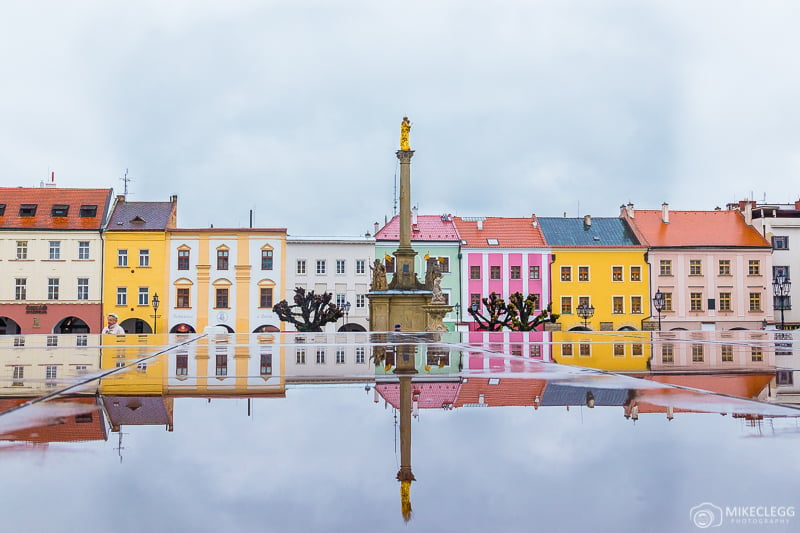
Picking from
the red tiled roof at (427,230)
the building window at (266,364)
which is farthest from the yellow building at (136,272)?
the building window at (266,364)

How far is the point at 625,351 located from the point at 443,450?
20.1 ft

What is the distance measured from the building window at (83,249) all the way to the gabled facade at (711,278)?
39.2 m

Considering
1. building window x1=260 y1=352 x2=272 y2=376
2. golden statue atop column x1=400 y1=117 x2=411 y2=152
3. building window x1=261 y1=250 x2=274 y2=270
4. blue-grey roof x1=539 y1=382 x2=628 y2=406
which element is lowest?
building window x1=260 y1=352 x2=272 y2=376

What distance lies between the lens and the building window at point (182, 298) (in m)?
53.9

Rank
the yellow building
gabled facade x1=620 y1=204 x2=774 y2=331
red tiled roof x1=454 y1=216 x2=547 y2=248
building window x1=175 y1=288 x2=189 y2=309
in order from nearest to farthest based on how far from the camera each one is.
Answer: the yellow building, building window x1=175 y1=288 x2=189 y2=309, red tiled roof x1=454 y1=216 x2=547 y2=248, gabled facade x1=620 y1=204 x2=774 y2=331

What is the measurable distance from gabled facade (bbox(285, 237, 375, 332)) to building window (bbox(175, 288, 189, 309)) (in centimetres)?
702

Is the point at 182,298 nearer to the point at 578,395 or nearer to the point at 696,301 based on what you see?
the point at 696,301

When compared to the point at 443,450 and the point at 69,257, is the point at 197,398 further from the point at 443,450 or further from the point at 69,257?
the point at 69,257

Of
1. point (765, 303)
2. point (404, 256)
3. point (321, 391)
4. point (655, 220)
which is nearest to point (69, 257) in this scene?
point (404, 256)

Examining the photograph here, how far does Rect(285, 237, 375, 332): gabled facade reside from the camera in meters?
54.4

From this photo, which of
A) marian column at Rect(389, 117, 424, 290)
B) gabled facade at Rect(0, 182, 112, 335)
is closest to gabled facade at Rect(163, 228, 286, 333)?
gabled facade at Rect(0, 182, 112, 335)

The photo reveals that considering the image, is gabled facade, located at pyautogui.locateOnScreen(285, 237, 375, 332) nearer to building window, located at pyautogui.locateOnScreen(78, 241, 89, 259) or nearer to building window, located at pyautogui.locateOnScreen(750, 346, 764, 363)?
building window, located at pyautogui.locateOnScreen(78, 241, 89, 259)

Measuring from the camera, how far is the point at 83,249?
53.0 metres

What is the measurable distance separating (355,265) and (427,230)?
236 inches
